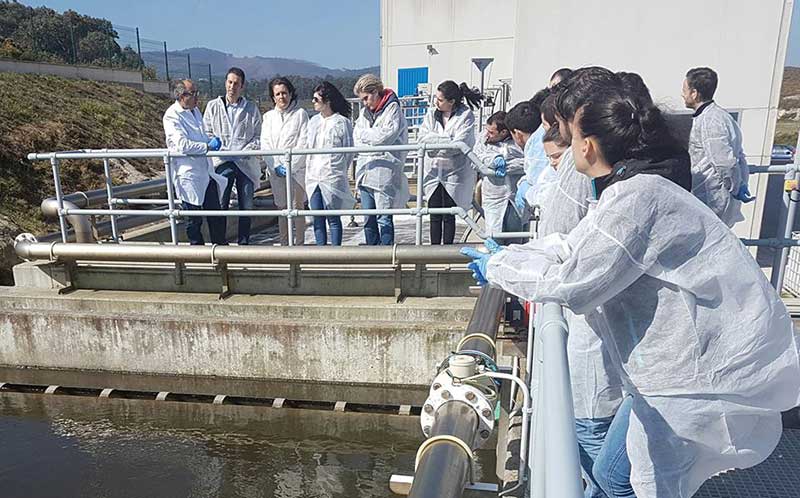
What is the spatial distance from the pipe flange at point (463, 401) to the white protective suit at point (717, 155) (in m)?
2.27

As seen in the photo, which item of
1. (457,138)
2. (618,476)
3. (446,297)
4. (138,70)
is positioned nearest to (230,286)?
(446,297)

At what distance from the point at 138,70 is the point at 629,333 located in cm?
3067

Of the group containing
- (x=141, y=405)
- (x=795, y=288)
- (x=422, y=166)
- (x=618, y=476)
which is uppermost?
(x=422, y=166)

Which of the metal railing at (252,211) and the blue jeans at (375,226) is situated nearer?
the metal railing at (252,211)

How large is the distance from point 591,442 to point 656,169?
93cm

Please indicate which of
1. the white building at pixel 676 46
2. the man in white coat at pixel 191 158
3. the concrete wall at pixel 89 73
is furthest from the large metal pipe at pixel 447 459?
the concrete wall at pixel 89 73

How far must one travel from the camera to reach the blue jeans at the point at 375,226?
5.25 metres

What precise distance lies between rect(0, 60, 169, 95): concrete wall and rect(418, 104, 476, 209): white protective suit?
70.7ft

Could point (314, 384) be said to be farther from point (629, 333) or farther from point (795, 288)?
point (795, 288)

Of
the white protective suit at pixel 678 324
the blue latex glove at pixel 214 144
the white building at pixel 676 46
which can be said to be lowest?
the white protective suit at pixel 678 324

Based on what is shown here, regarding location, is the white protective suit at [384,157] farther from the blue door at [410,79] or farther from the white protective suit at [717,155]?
the blue door at [410,79]

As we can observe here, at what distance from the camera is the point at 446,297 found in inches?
198

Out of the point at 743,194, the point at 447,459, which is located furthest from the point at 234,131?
the point at 447,459

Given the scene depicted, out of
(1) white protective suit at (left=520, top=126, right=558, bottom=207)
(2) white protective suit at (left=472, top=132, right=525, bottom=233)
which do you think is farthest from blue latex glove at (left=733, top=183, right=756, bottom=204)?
(2) white protective suit at (left=472, top=132, right=525, bottom=233)
